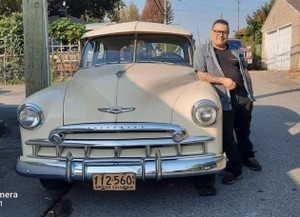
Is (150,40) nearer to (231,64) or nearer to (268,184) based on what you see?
(231,64)

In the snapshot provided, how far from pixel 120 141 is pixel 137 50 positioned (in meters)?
1.87

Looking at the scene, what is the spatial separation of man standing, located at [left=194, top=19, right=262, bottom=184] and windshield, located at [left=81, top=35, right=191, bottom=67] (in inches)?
25.5

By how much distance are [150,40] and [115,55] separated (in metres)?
0.51

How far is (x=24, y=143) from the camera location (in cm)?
353

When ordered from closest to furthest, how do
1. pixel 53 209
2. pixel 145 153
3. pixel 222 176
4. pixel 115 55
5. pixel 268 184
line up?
pixel 145 153 → pixel 53 209 → pixel 268 184 → pixel 222 176 → pixel 115 55

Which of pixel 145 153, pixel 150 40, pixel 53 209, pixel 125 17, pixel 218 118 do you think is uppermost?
pixel 125 17

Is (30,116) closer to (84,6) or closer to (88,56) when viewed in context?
(88,56)

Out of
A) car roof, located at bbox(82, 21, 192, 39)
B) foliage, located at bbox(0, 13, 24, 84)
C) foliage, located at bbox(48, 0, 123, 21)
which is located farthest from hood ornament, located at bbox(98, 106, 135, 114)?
foliage, located at bbox(48, 0, 123, 21)

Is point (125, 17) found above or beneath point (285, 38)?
above

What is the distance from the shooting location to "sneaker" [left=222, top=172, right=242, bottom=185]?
418 cm

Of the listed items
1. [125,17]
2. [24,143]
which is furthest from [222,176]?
[125,17]

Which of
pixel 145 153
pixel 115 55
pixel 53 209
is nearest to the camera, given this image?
pixel 145 153

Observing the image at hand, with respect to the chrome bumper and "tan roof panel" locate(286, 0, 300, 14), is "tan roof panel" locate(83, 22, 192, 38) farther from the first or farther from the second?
"tan roof panel" locate(286, 0, 300, 14)

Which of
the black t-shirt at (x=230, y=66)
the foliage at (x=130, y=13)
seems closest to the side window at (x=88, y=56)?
the black t-shirt at (x=230, y=66)
